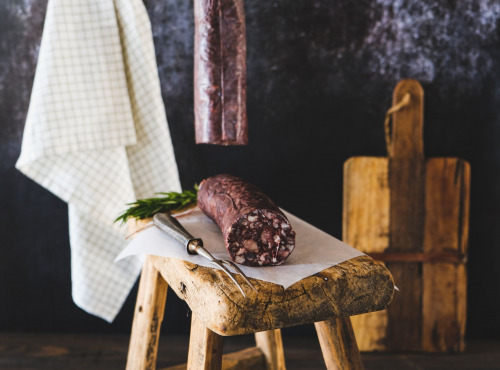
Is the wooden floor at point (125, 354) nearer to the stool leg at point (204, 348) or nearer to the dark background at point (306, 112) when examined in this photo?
the dark background at point (306, 112)

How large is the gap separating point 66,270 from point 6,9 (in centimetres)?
136

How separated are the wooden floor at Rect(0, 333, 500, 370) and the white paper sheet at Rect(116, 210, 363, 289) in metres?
1.22

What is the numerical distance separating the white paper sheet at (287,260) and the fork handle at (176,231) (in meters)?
0.02

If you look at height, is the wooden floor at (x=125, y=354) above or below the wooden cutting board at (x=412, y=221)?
below

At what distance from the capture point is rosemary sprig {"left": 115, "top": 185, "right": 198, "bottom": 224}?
5.74ft

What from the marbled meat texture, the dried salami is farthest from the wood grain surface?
the dried salami

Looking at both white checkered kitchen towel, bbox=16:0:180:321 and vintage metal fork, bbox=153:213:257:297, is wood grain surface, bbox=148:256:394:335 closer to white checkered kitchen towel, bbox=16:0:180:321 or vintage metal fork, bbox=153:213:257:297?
vintage metal fork, bbox=153:213:257:297

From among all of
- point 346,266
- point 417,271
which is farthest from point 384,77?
point 346,266

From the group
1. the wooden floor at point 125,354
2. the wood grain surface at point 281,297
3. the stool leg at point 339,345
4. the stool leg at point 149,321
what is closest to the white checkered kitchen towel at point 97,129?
the wooden floor at point 125,354

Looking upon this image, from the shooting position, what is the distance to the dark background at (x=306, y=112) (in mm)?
2578

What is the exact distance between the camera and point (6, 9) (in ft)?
8.41

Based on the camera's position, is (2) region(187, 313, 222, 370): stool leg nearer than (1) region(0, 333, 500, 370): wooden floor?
Yes

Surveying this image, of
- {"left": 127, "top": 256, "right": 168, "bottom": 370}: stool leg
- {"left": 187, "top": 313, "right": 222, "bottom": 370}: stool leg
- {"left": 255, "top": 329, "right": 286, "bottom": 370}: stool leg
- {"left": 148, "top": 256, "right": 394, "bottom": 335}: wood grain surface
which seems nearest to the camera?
{"left": 148, "top": 256, "right": 394, "bottom": 335}: wood grain surface

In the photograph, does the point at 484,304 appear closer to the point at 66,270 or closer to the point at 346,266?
the point at 346,266
